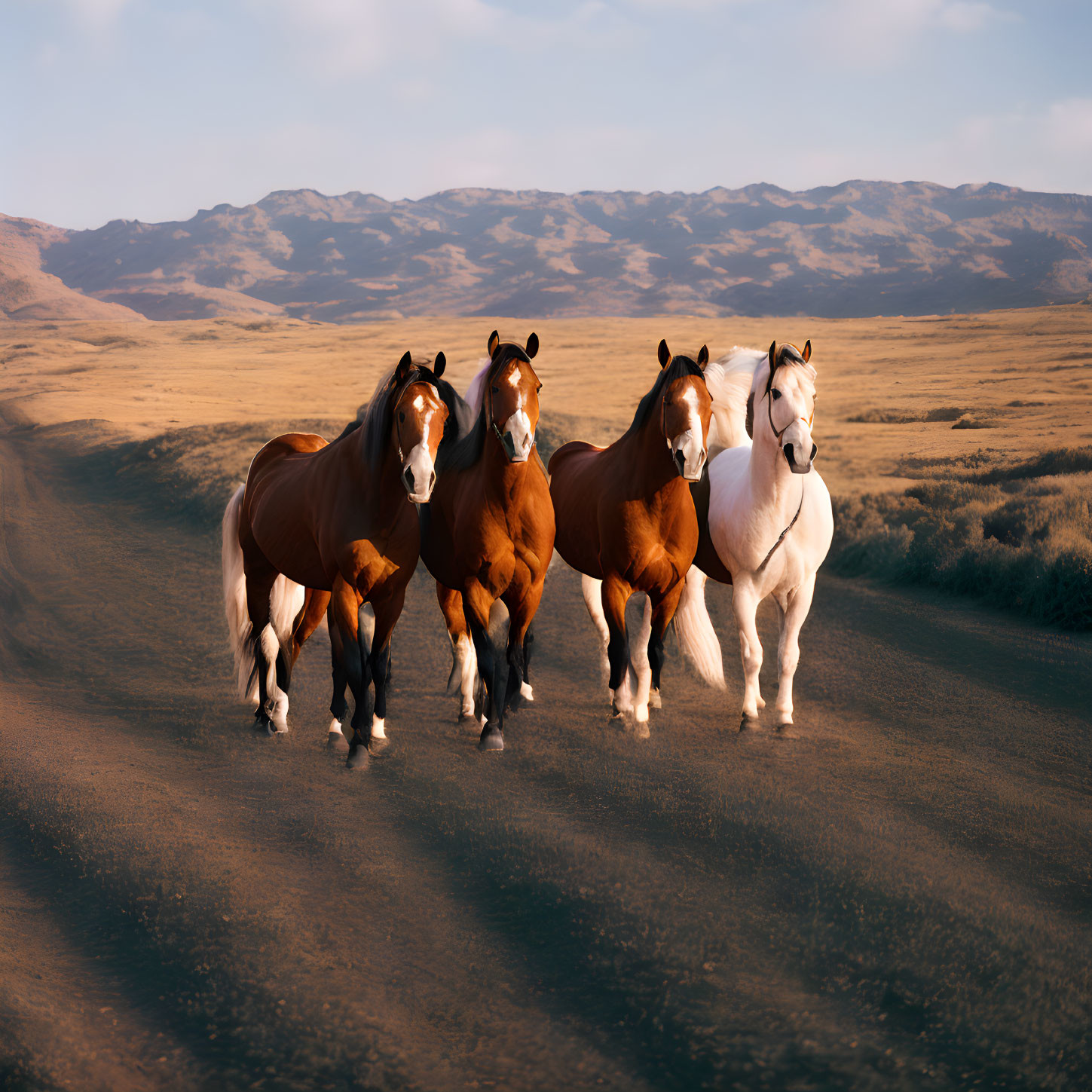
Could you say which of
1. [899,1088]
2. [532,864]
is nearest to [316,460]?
[532,864]

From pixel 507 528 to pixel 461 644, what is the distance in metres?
1.35

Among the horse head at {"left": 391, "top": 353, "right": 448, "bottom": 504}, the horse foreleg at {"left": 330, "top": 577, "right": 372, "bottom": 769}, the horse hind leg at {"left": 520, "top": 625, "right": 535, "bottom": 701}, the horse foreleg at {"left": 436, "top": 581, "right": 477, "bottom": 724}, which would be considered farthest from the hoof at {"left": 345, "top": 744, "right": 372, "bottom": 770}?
the horse head at {"left": 391, "top": 353, "right": 448, "bottom": 504}

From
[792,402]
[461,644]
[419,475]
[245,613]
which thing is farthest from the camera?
[245,613]

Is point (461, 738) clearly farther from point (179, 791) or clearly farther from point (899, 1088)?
point (899, 1088)

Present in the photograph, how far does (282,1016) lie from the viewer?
3.46 meters

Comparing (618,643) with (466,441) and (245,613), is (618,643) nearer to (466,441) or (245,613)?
(466,441)

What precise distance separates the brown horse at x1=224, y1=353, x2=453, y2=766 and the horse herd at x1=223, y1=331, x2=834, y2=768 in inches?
0.5

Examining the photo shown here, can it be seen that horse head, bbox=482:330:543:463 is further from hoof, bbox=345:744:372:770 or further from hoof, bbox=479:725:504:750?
hoof, bbox=345:744:372:770

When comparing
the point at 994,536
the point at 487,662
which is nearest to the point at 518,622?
the point at 487,662

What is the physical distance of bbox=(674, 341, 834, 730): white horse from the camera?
5.65m

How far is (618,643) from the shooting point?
20.9 feet

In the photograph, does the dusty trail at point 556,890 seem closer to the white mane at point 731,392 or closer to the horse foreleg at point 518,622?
the horse foreleg at point 518,622

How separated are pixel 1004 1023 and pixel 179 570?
11.0 m

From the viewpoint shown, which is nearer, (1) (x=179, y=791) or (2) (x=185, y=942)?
Answer: (2) (x=185, y=942)
